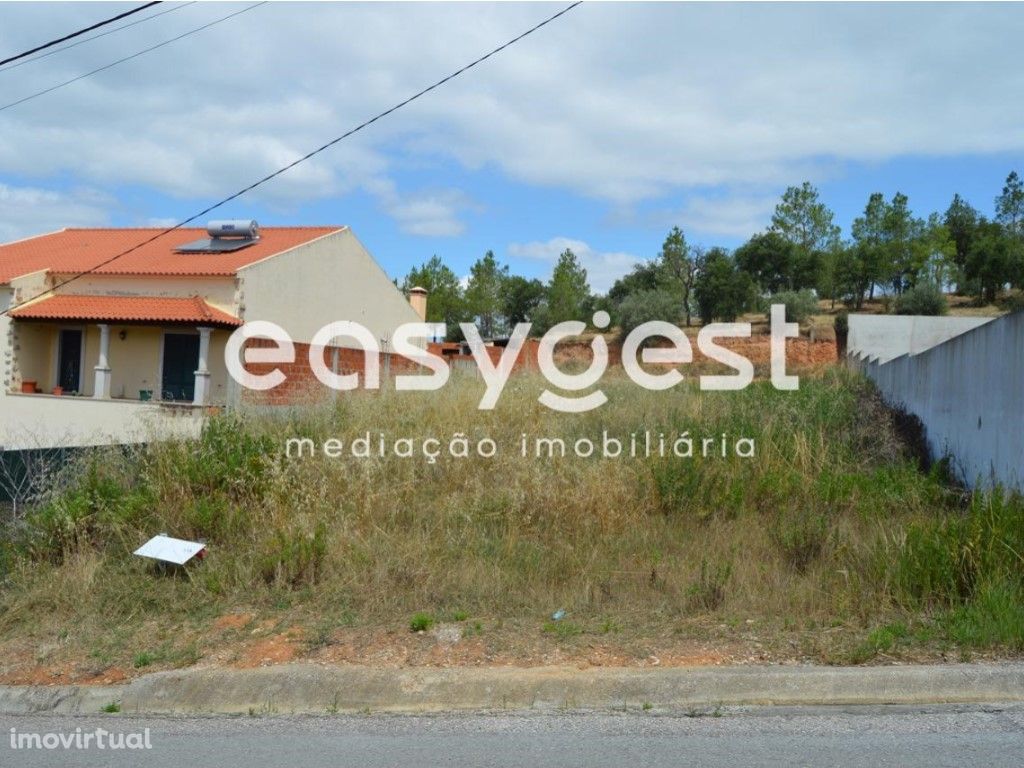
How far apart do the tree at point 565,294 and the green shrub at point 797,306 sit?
35.0 ft

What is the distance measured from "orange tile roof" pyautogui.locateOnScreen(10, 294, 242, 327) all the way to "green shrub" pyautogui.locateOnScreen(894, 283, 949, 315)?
26745 mm

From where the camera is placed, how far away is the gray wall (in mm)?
7570

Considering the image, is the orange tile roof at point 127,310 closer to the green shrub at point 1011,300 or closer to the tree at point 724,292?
the tree at point 724,292

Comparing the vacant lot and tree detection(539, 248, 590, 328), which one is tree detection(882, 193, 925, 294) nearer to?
tree detection(539, 248, 590, 328)

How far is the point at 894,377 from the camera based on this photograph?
1386 centimetres

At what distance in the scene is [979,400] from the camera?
8.66m

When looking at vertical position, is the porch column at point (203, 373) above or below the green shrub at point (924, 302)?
below

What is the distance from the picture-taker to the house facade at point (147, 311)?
2256 centimetres

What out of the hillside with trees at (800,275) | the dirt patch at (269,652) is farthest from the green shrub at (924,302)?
the dirt patch at (269,652)

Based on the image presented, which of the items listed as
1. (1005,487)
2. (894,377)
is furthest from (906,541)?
(894,377)

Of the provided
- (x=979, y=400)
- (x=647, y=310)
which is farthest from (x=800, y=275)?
(x=979, y=400)

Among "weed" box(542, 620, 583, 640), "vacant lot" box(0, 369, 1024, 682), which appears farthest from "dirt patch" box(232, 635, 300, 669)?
"weed" box(542, 620, 583, 640)

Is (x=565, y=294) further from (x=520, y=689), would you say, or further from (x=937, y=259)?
(x=520, y=689)

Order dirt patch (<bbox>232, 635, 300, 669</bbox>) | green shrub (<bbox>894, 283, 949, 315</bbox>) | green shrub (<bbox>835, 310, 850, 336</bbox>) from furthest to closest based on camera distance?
green shrub (<bbox>894, 283, 949, 315</bbox>) < green shrub (<bbox>835, 310, 850, 336</bbox>) < dirt patch (<bbox>232, 635, 300, 669</bbox>)
